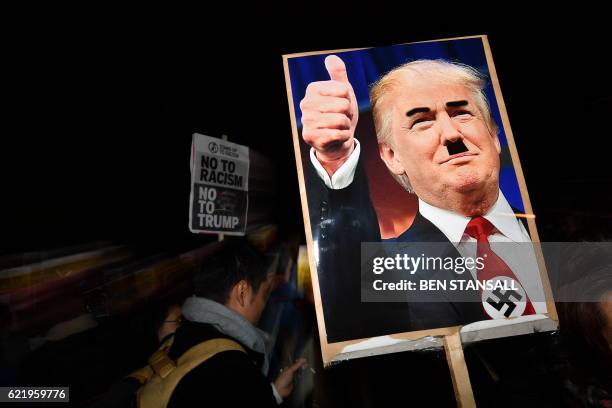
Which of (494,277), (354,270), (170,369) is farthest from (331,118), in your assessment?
(170,369)

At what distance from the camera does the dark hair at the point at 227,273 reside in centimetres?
175

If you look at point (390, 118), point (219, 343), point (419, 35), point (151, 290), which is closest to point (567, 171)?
point (419, 35)

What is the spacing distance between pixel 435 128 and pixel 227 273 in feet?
4.16

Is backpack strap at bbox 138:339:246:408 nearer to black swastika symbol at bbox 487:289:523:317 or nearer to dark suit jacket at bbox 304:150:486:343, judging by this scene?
dark suit jacket at bbox 304:150:486:343

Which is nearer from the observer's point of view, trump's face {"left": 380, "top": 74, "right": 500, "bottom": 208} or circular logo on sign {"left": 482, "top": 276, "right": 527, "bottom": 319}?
circular logo on sign {"left": 482, "top": 276, "right": 527, "bottom": 319}

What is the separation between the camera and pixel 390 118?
1346mm

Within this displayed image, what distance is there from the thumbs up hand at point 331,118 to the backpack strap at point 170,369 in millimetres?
891

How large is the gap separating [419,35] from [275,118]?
1.78 meters

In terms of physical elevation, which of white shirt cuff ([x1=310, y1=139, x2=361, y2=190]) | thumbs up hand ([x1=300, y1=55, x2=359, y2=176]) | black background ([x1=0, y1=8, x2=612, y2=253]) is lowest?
white shirt cuff ([x1=310, y1=139, x2=361, y2=190])

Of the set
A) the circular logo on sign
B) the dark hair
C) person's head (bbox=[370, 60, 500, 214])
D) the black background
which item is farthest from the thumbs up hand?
the black background

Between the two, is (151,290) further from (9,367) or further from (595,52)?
(595,52)

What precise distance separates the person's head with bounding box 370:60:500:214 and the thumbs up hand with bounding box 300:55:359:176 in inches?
4.5

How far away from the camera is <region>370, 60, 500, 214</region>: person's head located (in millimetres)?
1274

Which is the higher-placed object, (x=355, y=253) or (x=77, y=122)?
(x=77, y=122)
